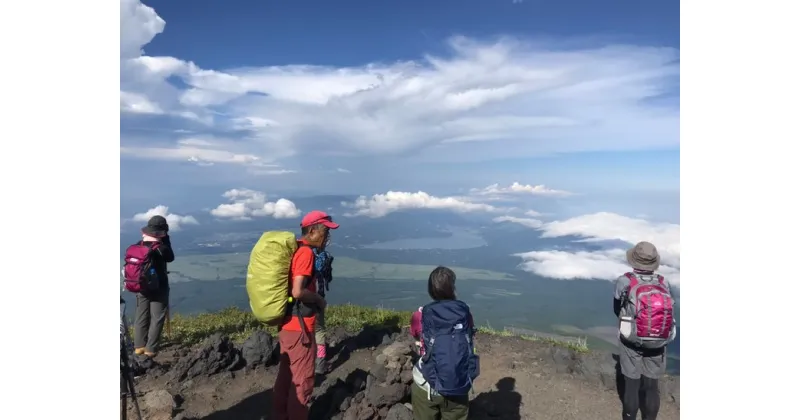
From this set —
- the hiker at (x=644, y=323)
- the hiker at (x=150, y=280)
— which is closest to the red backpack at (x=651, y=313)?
the hiker at (x=644, y=323)

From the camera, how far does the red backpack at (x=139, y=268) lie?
22.8 ft

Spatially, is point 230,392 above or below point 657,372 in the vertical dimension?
below

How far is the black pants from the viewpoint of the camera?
515 cm

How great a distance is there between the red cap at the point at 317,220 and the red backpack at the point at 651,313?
3073mm

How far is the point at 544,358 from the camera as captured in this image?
820 cm

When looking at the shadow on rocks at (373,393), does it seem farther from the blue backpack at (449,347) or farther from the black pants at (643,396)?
the black pants at (643,396)

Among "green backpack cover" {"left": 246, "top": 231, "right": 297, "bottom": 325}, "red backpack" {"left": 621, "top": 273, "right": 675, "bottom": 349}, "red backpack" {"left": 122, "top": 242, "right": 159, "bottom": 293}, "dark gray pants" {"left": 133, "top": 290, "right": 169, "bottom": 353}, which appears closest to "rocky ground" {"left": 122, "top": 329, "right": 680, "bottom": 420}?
"dark gray pants" {"left": 133, "top": 290, "right": 169, "bottom": 353}

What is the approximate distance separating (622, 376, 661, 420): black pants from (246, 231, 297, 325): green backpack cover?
3796 millimetres

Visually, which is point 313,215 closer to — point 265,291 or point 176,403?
point 265,291

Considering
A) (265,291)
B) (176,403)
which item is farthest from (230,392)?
(265,291)

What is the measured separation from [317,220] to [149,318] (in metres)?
4.62

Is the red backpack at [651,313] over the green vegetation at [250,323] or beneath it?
over

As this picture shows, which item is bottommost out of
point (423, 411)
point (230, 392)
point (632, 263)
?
point (230, 392)
